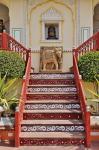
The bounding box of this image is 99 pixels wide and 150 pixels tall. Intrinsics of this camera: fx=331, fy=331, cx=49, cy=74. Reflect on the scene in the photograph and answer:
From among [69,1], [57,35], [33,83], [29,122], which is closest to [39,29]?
[57,35]

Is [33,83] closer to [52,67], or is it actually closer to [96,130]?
[52,67]

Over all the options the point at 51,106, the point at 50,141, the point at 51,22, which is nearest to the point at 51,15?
the point at 51,22

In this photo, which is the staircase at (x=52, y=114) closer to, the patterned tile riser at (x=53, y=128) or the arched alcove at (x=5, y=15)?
the patterned tile riser at (x=53, y=128)

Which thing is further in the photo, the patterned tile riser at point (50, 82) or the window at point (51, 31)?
the window at point (51, 31)

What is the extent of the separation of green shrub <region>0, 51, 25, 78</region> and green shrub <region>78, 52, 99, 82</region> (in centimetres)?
204

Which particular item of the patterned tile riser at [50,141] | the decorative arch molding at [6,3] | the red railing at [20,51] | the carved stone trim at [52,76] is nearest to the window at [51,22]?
the decorative arch molding at [6,3]

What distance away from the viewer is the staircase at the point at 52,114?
8383mm

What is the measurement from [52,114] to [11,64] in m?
2.34

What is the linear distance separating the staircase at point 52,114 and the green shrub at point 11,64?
60 cm

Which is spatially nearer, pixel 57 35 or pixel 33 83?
pixel 33 83

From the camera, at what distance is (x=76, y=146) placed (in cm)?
826

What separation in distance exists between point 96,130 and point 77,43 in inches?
219

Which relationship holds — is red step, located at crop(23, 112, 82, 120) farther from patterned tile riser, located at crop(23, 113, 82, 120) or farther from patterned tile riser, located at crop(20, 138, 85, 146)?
patterned tile riser, located at crop(20, 138, 85, 146)

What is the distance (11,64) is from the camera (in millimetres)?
10602
